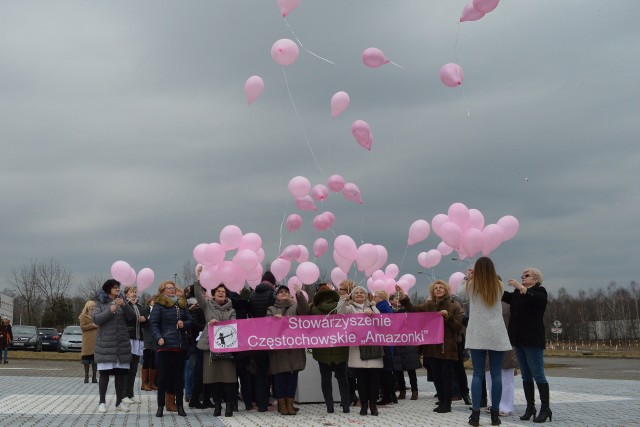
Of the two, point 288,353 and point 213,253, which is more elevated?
point 213,253

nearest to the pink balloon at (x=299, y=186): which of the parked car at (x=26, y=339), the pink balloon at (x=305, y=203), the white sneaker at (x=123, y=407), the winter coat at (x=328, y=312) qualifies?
the pink balloon at (x=305, y=203)

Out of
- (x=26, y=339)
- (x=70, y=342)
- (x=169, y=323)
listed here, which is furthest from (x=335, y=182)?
(x=26, y=339)

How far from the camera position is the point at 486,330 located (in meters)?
8.31

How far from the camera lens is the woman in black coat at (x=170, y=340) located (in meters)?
9.84

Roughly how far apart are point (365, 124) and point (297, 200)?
1.97m

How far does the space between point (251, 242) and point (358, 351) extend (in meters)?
2.57

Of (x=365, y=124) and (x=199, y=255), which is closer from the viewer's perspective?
(x=199, y=255)

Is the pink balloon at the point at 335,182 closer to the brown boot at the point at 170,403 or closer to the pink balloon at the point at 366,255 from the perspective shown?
the pink balloon at the point at 366,255

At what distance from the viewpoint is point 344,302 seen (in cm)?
1005

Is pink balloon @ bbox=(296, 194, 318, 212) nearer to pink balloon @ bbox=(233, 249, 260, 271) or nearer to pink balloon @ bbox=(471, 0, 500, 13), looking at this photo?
pink balloon @ bbox=(233, 249, 260, 271)

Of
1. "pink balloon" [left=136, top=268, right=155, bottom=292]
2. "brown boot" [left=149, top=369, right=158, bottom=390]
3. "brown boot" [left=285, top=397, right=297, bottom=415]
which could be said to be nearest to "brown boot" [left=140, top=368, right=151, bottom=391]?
"brown boot" [left=149, top=369, right=158, bottom=390]

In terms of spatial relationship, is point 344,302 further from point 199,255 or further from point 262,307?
point 199,255

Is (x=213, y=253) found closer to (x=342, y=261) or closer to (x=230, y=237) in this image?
(x=230, y=237)

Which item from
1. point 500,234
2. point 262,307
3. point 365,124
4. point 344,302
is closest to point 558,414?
point 500,234
